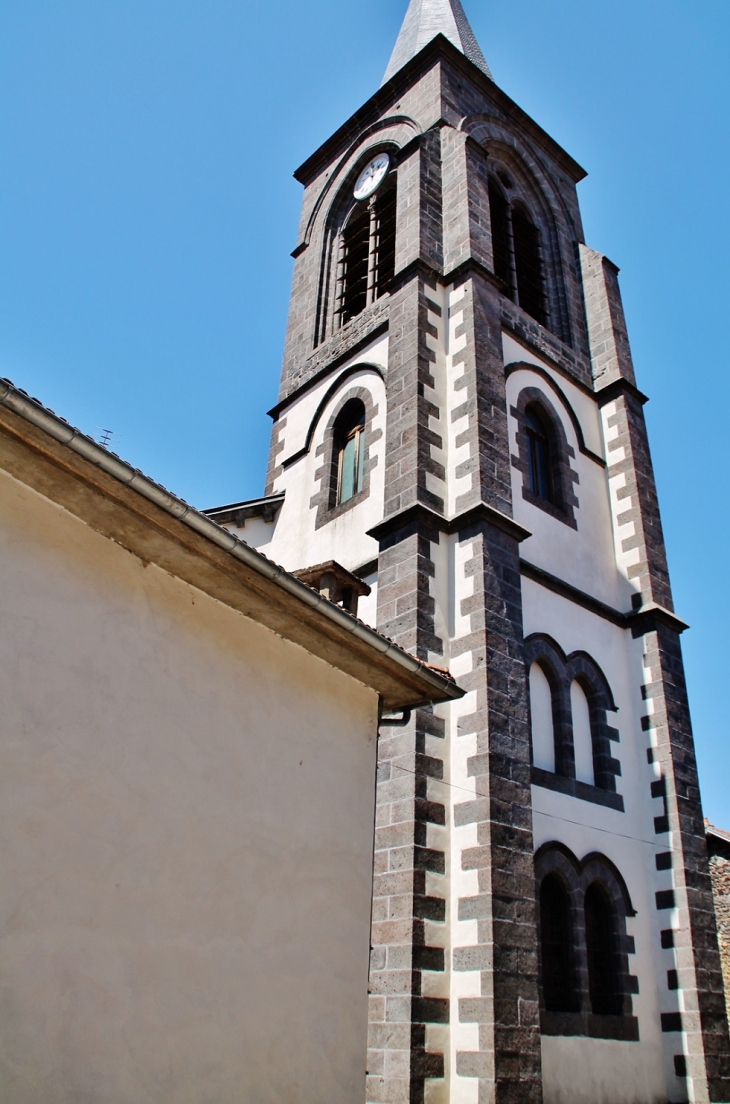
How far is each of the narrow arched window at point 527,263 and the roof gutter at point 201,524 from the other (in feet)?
35.4

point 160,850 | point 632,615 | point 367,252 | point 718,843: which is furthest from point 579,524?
point 160,850

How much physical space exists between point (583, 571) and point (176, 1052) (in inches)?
358

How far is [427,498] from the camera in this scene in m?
10.8

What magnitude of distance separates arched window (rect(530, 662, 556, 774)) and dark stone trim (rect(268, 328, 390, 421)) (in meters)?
5.13

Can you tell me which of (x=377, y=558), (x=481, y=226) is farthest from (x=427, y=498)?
(x=481, y=226)

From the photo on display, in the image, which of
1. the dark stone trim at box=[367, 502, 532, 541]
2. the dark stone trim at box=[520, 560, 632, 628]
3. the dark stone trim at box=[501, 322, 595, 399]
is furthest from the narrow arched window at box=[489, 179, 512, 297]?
the dark stone trim at box=[367, 502, 532, 541]

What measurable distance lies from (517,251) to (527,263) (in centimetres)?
30

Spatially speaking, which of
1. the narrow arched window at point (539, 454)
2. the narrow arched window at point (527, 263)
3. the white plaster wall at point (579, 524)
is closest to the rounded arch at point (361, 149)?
the narrow arched window at point (527, 263)

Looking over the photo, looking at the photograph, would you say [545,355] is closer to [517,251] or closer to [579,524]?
[579,524]

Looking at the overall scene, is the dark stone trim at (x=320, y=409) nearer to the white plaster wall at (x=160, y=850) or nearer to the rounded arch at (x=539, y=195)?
the rounded arch at (x=539, y=195)

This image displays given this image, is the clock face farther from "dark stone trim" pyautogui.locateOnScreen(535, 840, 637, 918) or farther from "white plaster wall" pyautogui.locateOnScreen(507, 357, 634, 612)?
"dark stone trim" pyautogui.locateOnScreen(535, 840, 637, 918)

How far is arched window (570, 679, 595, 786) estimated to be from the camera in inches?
422

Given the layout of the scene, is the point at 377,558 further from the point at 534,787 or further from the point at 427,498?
the point at 534,787

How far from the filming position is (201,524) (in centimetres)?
515
